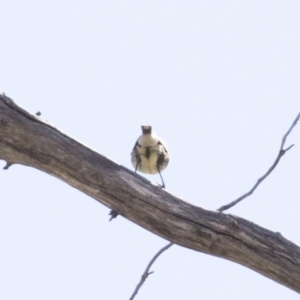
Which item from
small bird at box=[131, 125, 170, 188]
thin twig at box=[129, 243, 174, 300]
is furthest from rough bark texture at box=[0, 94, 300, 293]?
small bird at box=[131, 125, 170, 188]

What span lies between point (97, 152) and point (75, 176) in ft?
0.69

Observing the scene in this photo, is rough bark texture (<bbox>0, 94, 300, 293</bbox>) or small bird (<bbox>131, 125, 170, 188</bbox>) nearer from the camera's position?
rough bark texture (<bbox>0, 94, 300, 293</bbox>)

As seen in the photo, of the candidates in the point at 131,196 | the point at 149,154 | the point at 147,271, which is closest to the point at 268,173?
the point at 131,196

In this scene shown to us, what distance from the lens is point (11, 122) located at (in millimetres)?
4734

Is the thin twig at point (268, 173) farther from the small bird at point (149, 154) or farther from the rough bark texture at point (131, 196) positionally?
the small bird at point (149, 154)

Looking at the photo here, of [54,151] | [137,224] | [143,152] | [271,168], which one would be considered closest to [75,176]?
[54,151]

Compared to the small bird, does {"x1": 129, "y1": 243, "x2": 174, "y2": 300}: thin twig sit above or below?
below

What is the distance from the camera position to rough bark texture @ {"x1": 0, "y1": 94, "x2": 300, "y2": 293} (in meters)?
4.57

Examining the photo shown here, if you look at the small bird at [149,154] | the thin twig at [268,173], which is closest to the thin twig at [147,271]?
the thin twig at [268,173]

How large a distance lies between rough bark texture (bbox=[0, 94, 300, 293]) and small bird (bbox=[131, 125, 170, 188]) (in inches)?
136

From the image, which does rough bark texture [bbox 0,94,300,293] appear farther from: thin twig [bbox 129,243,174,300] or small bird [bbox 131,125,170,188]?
small bird [bbox 131,125,170,188]

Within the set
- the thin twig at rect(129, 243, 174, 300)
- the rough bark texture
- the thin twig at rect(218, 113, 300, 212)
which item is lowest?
the thin twig at rect(129, 243, 174, 300)

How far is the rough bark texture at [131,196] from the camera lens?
457cm

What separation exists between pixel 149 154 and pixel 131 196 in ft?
12.7
